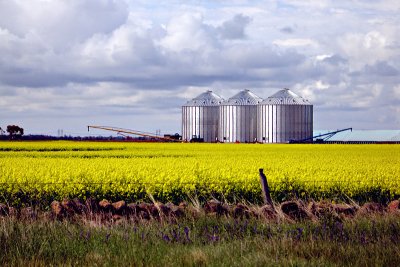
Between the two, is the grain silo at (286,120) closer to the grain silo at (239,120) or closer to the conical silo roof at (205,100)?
the grain silo at (239,120)

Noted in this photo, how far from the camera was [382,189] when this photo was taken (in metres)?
19.1

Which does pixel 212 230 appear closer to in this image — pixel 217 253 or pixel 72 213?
pixel 217 253

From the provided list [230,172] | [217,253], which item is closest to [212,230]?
[217,253]

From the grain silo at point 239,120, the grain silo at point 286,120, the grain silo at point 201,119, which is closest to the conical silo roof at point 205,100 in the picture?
the grain silo at point 201,119

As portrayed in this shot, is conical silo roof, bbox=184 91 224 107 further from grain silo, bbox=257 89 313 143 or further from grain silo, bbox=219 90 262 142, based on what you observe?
grain silo, bbox=257 89 313 143

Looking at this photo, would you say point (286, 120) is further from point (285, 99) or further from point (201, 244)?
point (201, 244)

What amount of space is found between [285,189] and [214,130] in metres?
70.1

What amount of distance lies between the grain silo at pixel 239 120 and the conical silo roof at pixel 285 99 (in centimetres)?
271

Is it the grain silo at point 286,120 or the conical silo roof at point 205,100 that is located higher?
the conical silo roof at point 205,100

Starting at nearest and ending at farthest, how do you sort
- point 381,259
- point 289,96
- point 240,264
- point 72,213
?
point 240,264
point 381,259
point 72,213
point 289,96

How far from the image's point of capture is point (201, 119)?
88688 mm

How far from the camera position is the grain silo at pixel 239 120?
84.6 m

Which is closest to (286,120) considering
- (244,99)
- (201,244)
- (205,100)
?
(244,99)

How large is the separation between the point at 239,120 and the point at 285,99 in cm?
653
